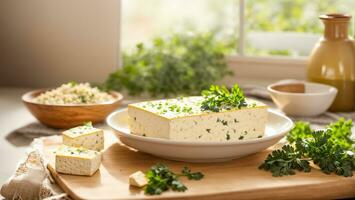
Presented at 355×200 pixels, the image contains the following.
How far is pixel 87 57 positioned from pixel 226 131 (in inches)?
47.8

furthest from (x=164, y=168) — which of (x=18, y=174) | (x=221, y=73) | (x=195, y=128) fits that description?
(x=221, y=73)

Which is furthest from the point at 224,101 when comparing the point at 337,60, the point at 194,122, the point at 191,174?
the point at 337,60

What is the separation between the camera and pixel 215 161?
159cm

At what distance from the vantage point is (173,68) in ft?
8.18

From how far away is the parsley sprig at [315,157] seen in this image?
1.52m

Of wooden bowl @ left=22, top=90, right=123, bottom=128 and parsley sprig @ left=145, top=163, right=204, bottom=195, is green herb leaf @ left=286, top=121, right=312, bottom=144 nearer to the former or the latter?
parsley sprig @ left=145, top=163, right=204, bottom=195

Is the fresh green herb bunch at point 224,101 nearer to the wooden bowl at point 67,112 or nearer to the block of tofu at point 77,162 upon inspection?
the block of tofu at point 77,162

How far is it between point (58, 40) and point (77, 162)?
4.12 ft

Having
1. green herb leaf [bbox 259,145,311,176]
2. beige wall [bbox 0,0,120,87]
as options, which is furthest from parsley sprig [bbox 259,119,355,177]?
beige wall [bbox 0,0,120,87]

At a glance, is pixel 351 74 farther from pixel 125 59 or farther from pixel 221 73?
pixel 125 59

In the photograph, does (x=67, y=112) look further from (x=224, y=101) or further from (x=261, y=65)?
(x=261, y=65)

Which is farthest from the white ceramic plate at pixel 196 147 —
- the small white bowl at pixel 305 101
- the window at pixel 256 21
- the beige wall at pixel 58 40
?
the window at pixel 256 21

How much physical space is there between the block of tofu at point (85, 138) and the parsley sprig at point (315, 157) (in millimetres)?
398

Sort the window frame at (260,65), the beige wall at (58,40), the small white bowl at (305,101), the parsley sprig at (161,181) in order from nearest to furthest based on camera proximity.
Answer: the parsley sprig at (161,181)
the small white bowl at (305,101)
the beige wall at (58,40)
the window frame at (260,65)
